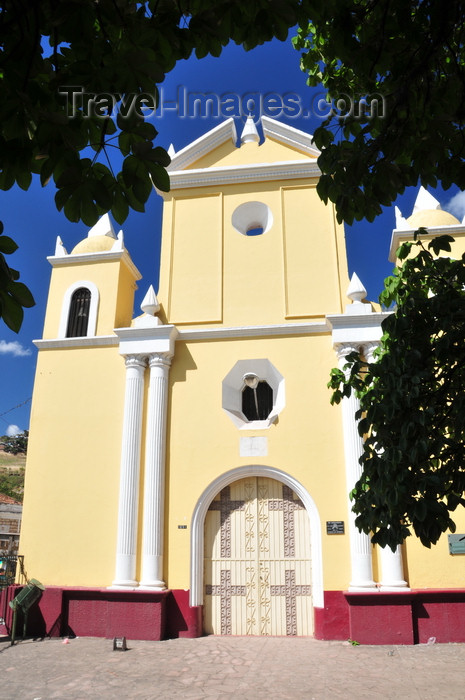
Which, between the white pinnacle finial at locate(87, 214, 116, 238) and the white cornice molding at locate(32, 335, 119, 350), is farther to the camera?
the white pinnacle finial at locate(87, 214, 116, 238)

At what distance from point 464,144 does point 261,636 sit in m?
7.89

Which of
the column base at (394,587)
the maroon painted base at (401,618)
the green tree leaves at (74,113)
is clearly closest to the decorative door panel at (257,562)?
the maroon painted base at (401,618)

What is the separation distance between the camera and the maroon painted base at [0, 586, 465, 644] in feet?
26.2

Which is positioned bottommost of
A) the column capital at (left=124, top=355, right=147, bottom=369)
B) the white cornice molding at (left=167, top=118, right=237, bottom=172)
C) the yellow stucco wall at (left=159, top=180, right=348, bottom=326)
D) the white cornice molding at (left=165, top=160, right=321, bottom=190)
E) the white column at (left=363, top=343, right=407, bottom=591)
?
the white column at (left=363, top=343, right=407, bottom=591)

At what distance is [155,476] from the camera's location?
9227mm

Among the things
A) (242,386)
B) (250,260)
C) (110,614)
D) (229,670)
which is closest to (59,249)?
(250,260)

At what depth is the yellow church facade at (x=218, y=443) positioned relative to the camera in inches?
336

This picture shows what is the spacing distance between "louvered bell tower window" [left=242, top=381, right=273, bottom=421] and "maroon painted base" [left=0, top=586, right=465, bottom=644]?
3080 millimetres

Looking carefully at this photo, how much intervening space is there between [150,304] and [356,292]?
3.79 metres

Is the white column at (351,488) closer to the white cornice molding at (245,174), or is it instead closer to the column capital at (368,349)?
the column capital at (368,349)

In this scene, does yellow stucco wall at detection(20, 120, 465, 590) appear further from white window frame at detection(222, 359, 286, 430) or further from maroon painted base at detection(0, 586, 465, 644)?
maroon painted base at detection(0, 586, 465, 644)

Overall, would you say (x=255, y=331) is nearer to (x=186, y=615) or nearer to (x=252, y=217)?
(x=252, y=217)

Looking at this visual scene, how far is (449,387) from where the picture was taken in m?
4.08

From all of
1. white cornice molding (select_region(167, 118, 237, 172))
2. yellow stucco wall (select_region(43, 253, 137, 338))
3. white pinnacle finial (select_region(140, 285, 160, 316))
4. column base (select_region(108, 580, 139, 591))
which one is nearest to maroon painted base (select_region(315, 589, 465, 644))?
column base (select_region(108, 580, 139, 591))
